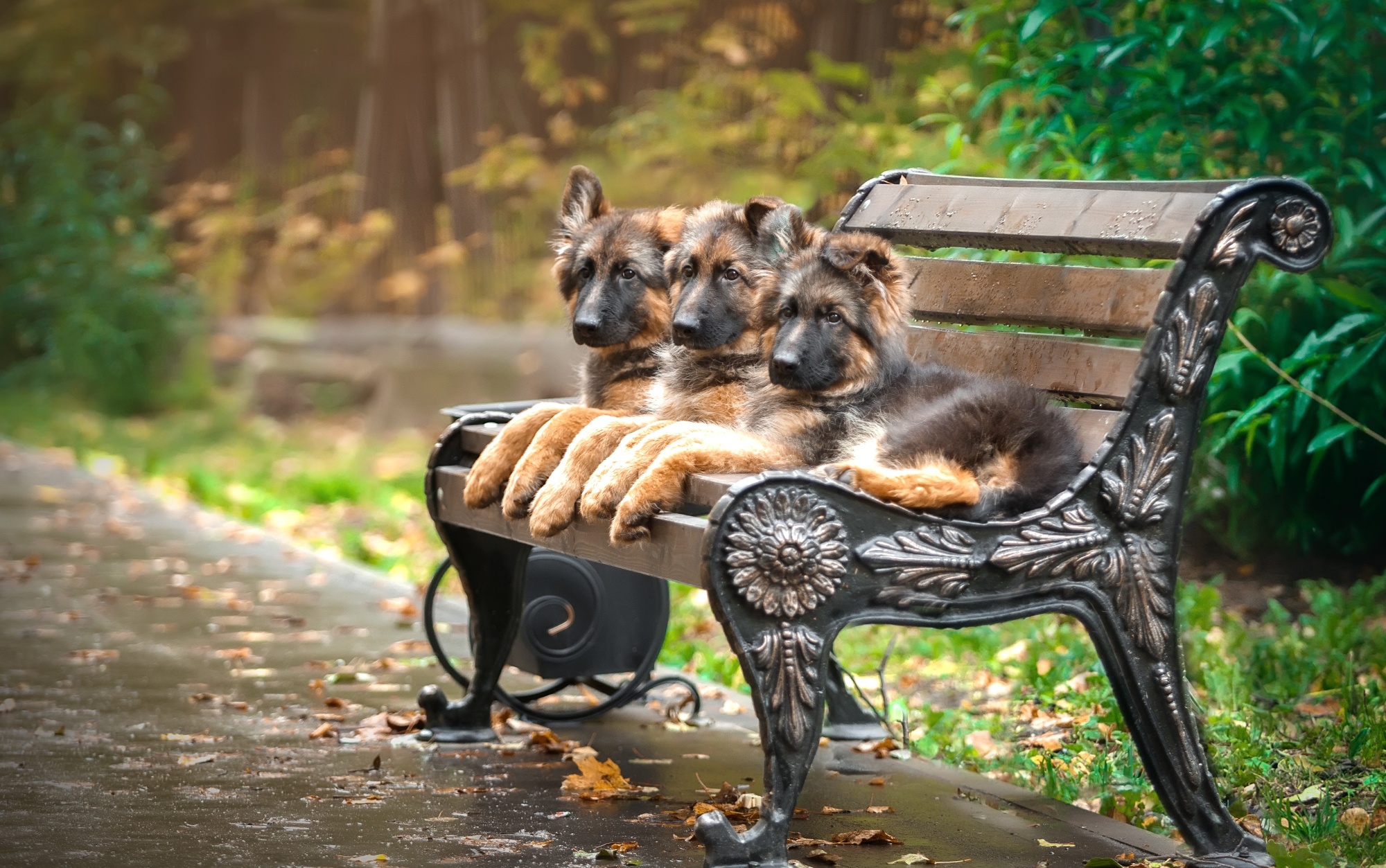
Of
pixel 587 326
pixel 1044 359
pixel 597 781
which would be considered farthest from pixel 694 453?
pixel 597 781

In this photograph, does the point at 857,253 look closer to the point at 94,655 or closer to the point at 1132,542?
the point at 1132,542

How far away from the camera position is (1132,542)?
350cm

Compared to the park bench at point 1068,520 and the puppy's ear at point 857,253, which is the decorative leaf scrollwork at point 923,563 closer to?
the park bench at point 1068,520

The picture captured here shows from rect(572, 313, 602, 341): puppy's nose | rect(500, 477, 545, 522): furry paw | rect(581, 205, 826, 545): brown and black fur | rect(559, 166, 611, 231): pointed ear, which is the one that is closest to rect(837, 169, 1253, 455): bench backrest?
Answer: rect(581, 205, 826, 545): brown and black fur

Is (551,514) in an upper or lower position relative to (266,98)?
lower

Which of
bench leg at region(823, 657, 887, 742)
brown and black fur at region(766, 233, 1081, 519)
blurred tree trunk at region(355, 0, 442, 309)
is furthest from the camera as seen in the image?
blurred tree trunk at region(355, 0, 442, 309)

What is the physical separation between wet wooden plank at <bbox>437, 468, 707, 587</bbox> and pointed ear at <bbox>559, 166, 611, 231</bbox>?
3.05ft

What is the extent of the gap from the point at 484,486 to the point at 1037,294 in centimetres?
164

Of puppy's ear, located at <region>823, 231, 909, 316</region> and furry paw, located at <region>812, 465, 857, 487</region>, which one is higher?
puppy's ear, located at <region>823, 231, 909, 316</region>

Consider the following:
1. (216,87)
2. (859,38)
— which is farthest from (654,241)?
(216,87)

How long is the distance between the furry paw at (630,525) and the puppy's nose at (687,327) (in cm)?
61

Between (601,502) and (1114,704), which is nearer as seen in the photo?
(601,502)

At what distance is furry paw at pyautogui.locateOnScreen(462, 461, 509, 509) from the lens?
4195mm

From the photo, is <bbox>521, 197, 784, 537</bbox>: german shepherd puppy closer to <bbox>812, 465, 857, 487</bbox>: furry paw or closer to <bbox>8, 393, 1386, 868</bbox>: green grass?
<bbox>812, 465, 857, 487</bbox>: furry paw
